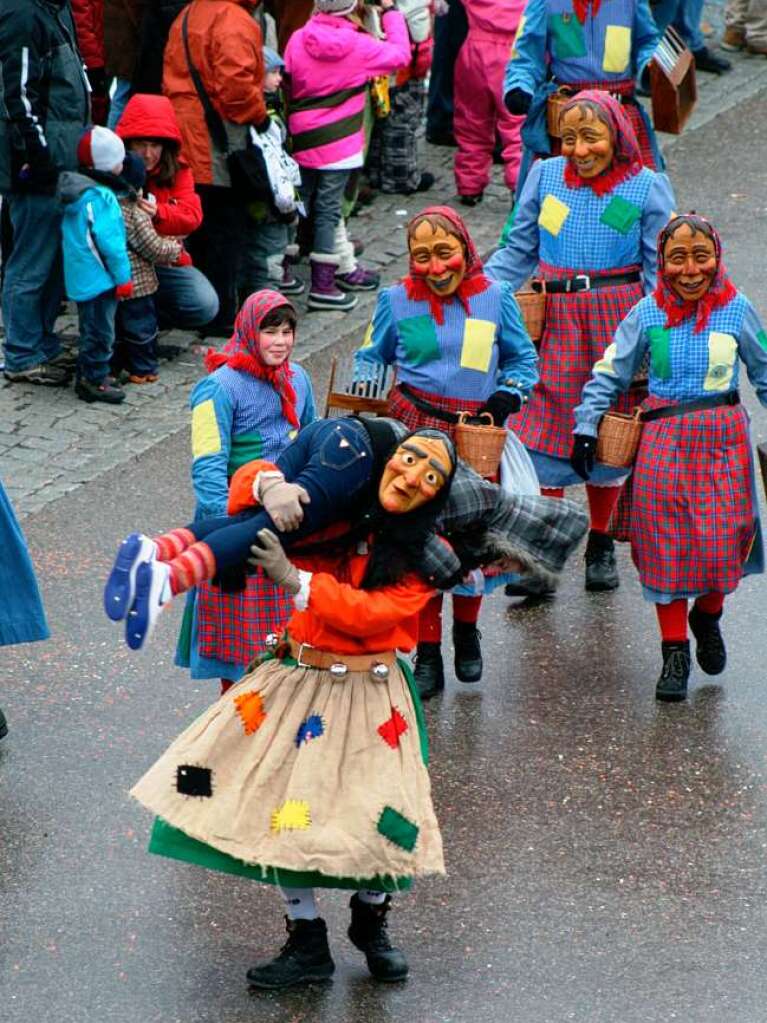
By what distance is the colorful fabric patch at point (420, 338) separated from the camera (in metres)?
6.73

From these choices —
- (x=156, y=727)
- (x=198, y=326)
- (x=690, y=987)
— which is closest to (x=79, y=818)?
(x=156, y=727)

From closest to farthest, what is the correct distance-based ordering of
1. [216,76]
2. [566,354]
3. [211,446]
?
[211,446], [566,354], [216,76]

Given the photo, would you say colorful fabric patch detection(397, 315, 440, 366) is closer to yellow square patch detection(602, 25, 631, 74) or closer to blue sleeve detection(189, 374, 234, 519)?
blue sleeve detection(189, 374, 234, 519)

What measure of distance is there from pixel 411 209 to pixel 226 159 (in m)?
2.39

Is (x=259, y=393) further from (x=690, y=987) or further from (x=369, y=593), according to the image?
(x=690, y=987)

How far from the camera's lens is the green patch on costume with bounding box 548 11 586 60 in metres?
9.18

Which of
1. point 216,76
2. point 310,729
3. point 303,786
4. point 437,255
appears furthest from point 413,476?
point 216,76

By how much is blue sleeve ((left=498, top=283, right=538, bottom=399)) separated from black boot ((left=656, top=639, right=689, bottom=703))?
41.5 inches

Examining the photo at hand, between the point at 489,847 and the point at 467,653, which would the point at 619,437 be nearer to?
the point at 467,653

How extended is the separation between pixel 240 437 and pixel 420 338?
85 cm

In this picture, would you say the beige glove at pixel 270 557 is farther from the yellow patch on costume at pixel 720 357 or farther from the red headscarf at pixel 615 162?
the red headscarf at pixel 615 162

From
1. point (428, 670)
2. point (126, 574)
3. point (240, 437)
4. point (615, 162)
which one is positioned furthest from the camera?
point (615, 162)

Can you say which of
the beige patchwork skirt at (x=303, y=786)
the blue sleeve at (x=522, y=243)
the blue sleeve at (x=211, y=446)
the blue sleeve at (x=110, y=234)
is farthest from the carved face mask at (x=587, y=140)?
the beige patchwork skirt at (x=303, y=786)

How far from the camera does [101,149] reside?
902 centimetres
